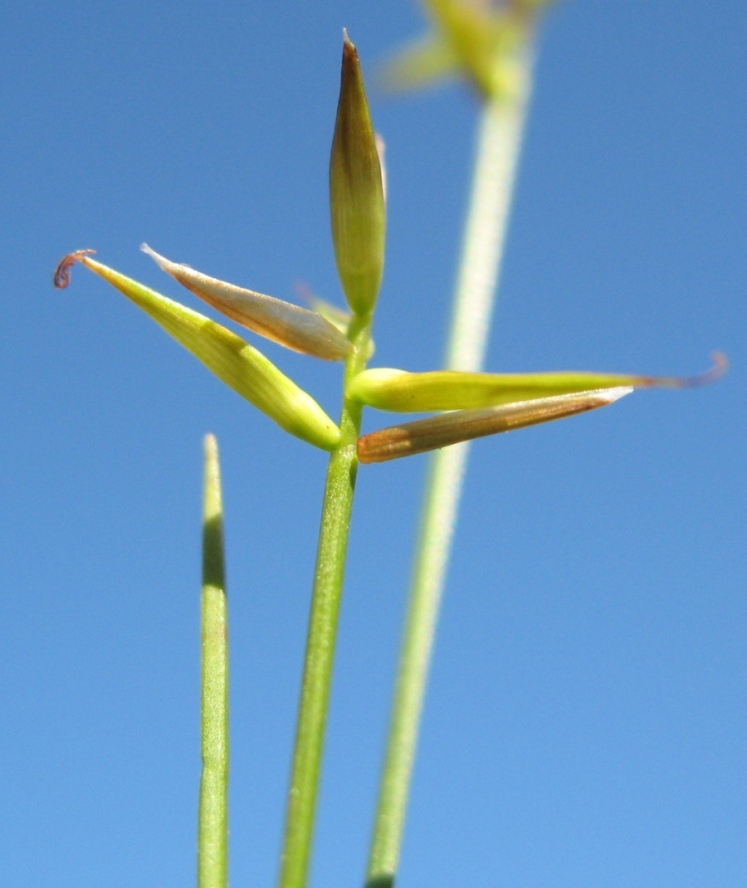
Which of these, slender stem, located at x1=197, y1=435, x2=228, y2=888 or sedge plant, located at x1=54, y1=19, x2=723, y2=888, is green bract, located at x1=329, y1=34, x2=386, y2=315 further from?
slender stem, located at x1=197, y1=435, x2=228, y2=888

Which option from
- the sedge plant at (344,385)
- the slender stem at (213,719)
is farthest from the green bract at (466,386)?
the slender stem at (213,719)

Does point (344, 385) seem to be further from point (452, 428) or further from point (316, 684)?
point (316, 684)

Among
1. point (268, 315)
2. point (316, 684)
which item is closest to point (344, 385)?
point (268, 315)

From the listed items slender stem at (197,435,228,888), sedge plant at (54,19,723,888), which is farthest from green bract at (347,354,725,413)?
slender stem at (197,435,228,888)

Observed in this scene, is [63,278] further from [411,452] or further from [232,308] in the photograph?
[411,452]

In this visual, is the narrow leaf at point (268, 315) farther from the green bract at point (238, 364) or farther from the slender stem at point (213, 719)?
the slender stem at point (213, 719)
